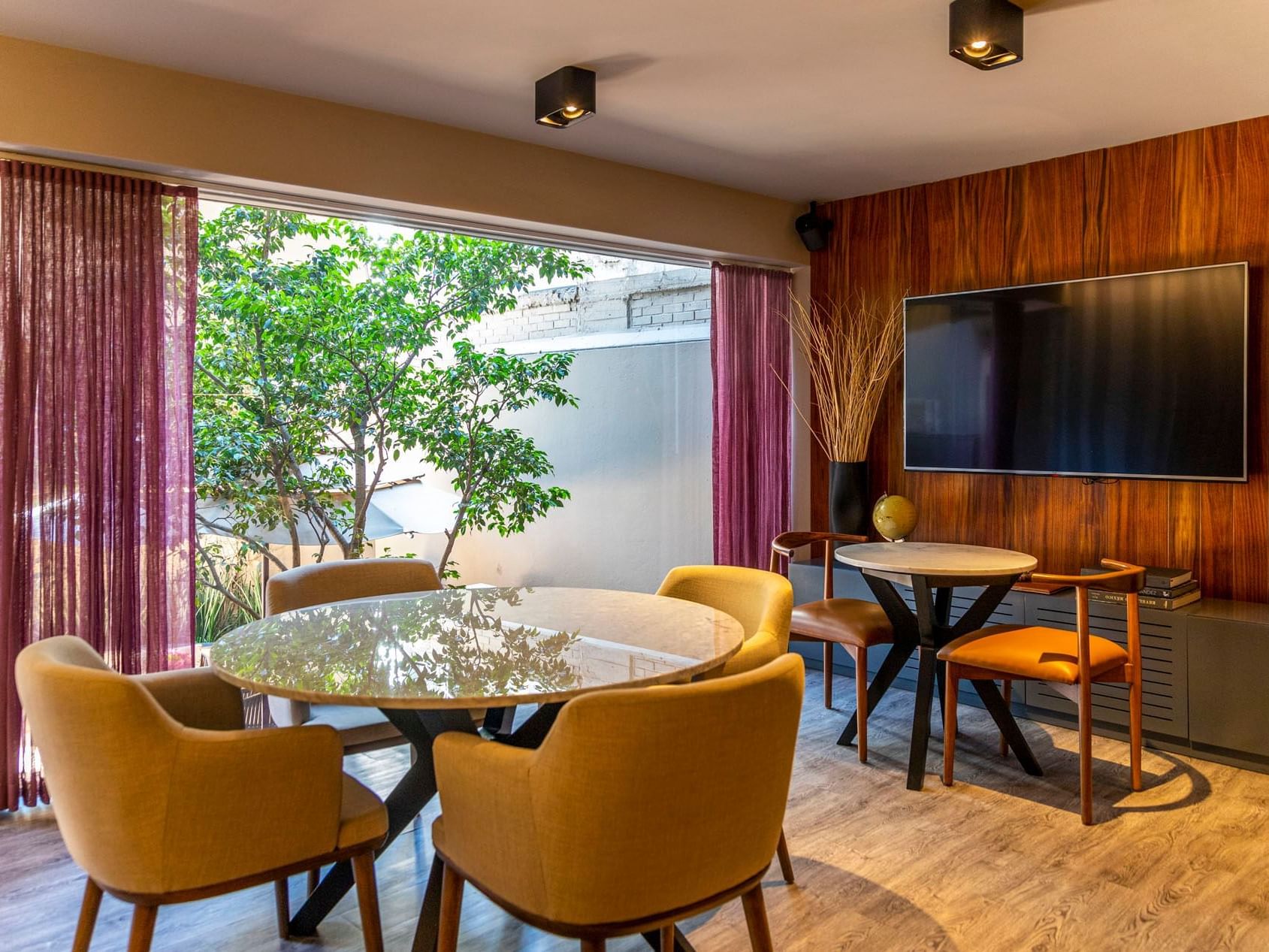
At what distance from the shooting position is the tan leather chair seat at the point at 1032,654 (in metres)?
3.18

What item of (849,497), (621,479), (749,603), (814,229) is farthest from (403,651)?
(814,229)

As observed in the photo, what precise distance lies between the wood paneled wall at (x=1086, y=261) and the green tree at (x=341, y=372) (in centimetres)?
171

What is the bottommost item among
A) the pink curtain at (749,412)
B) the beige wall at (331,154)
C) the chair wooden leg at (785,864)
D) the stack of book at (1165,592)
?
the chair wooden leg at (785,864)

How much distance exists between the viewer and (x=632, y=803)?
163 centimetres

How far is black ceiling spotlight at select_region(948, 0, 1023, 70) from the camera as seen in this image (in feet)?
8.93

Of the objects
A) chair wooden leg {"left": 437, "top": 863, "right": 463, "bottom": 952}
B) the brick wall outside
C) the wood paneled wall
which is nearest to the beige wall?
the brick wall outside

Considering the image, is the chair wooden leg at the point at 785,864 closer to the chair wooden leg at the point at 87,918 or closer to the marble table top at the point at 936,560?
the marble table top at the point at 936,560

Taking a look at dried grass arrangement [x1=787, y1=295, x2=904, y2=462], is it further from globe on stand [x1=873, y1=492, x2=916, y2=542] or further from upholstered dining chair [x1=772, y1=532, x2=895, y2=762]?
upholstered dining chair [x1=772, y1=532, x2=895, y2=762]

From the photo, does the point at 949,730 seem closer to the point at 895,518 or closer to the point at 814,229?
the point at 895,518

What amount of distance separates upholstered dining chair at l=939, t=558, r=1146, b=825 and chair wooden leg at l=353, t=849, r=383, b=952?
6.93 feet

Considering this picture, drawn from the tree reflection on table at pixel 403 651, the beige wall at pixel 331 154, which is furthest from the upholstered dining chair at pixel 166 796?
the beige wall at pixel 331 154

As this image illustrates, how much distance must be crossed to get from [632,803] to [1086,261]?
3727mm

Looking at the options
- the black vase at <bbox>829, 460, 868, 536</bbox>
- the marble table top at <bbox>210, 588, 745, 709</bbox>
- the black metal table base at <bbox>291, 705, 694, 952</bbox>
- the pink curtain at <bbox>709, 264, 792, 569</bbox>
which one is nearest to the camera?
the marble table top at <bbox>210, 588, 745, 709</bbox>

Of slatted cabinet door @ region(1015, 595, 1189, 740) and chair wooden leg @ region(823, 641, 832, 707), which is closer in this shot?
slatted cabinet door @ region(1015, 595, 1189, 740)
